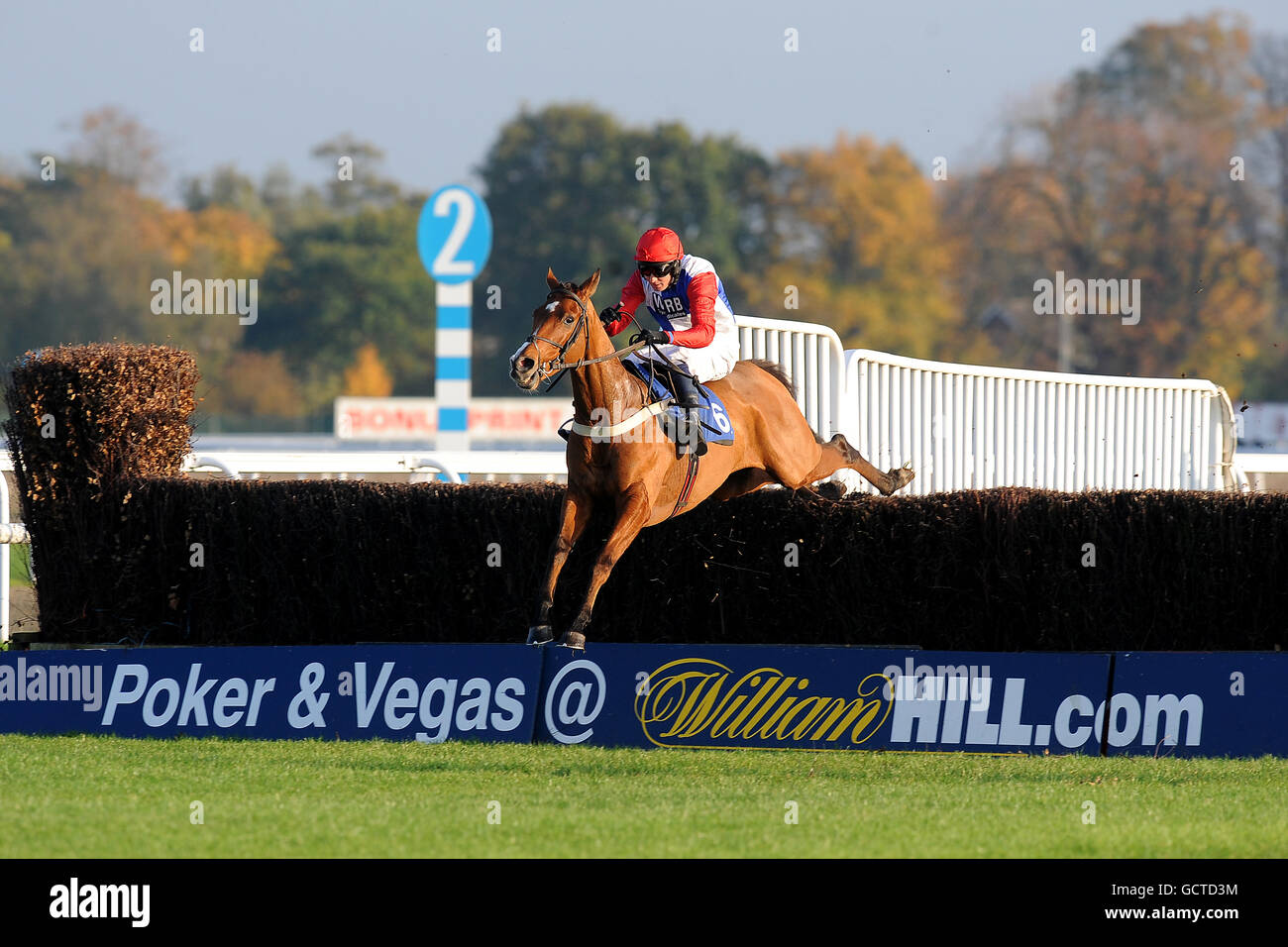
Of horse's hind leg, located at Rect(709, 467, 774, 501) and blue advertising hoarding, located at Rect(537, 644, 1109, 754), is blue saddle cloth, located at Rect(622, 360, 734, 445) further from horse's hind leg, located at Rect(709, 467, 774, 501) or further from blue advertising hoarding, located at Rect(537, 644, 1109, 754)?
blue advertising hoarding, located at Rect(537, 644, 1109, 754)

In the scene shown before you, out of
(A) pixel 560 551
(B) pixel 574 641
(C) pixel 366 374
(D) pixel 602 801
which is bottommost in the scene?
(D) pixel 602 801

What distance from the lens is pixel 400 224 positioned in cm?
5322

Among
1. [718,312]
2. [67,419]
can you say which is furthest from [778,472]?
[67,419]

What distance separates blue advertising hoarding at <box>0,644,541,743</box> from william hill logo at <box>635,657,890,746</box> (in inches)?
26.6

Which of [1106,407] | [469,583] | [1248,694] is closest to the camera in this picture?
[1248,694]

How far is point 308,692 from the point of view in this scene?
23.4ft

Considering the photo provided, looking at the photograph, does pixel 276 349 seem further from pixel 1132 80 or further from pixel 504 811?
pixel 504 811

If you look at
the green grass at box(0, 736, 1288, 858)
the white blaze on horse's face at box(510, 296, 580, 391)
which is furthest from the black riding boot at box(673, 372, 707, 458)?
the green grass at box(0, 736, 1288, 858)

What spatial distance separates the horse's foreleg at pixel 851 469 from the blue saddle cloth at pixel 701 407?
0.76m

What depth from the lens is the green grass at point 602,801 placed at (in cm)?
Result: 472

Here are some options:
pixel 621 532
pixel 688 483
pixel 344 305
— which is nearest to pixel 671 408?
pixel 688 483

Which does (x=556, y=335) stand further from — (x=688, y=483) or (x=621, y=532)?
(x=688, y=483)

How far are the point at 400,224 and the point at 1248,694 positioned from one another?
4868cm

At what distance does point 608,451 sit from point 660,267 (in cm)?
103
